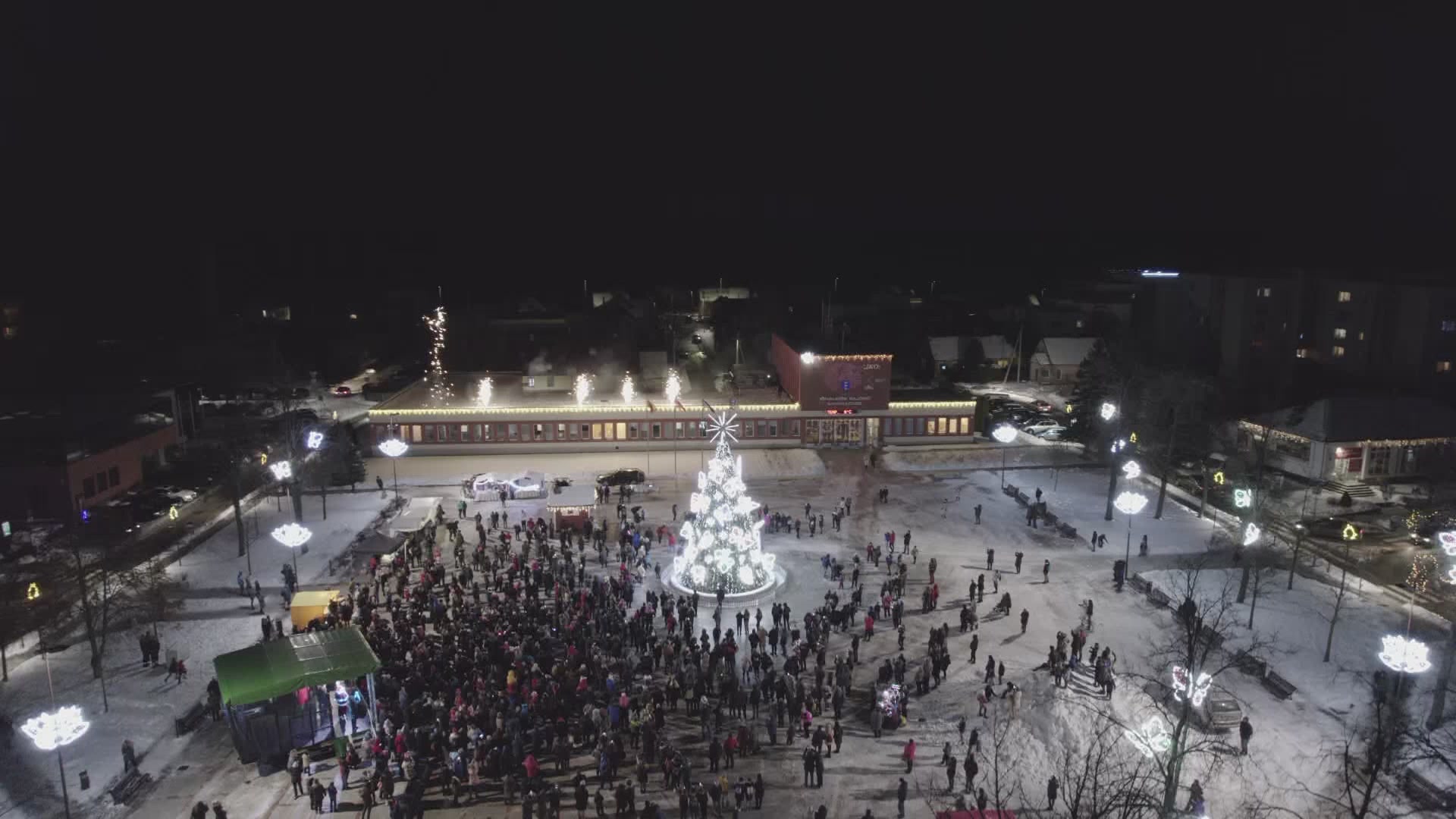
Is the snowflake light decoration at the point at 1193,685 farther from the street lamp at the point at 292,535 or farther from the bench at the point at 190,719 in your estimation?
the street lamp at the point at 292,535

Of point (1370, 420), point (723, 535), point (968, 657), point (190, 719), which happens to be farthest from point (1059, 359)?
point (190, 719)

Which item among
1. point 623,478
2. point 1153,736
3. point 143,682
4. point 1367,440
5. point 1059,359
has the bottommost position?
point 143,682

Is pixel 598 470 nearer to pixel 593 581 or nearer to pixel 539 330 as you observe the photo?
pixel 593 581

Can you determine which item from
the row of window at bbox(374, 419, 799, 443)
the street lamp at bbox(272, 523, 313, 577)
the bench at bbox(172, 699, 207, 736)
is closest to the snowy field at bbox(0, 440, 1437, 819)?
the bench at bbox(172, 699, 207, 736)

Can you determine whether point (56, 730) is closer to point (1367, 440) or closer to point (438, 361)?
point (1367, 440)

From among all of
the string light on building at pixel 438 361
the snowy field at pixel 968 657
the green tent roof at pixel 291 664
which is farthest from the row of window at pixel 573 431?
the green tent roof at pixel 291 664

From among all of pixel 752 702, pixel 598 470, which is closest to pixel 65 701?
pixel 752 702
